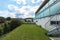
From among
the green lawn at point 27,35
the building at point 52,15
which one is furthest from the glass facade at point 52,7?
the green lawn at point 27,35

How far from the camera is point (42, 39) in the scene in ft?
43.1

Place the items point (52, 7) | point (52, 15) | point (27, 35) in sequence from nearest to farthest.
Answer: point (27, 35) → point (52, 15) → point (52, 7)

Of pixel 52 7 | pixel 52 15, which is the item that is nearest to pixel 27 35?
pixel 52 15

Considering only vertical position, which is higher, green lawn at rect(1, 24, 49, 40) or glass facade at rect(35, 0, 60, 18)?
glass facade at rect(35, 0, 60, 18)

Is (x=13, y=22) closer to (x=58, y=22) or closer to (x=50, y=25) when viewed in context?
(x=50, y=25)

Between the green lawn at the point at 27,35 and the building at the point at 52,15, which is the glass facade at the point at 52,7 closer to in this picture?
the building at the point at 52,15

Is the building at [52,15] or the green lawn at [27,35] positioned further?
the building at [52,15]

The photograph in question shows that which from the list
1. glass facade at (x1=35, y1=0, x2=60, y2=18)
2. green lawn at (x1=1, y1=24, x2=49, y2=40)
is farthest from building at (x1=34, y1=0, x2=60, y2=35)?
green lawn at (x1=1, y1=24, x2=49, y2=40)

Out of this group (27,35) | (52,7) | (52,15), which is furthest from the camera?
(52,7)

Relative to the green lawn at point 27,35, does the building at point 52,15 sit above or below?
above

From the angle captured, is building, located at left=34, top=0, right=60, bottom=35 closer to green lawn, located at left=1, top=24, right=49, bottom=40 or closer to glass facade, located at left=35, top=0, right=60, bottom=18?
glass facade, located at left=35, top=0, right=60, bottom=18

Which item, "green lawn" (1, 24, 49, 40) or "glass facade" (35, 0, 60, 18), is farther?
"glass facade" (35, 0, 60, 18)

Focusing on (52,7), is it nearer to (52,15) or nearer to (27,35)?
(52,15)

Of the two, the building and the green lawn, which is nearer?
the green lawn
